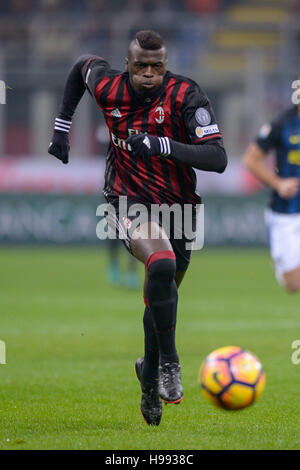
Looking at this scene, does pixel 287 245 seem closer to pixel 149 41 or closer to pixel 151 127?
pixel 151 127

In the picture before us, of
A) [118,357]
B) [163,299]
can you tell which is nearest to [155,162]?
[163,299]

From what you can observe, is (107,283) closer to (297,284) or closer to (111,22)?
(297,284)

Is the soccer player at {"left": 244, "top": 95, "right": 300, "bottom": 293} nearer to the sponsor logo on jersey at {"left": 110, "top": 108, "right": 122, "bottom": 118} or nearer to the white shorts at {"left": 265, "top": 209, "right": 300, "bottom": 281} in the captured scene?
the white shorts at {"left": 265, "top": 209, "right": 300, "bottom": 281}

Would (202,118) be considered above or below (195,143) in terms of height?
above

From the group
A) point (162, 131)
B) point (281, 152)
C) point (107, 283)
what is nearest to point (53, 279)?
point (107, 283)

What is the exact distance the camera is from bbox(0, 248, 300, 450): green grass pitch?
15.8 ft

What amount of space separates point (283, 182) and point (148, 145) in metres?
3.91

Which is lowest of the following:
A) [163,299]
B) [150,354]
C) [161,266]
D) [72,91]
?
[150,354]

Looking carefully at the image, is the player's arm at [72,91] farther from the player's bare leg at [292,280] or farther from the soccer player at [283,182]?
the player's bare leg at [292,280]

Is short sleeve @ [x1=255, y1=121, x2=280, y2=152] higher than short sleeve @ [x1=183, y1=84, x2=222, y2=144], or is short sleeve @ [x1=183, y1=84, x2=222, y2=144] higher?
short sleeve @ [x1=183, y1=84, x2=222, y2=144]

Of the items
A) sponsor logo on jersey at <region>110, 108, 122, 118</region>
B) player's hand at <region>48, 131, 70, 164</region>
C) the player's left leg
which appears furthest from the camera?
player's hand at <region>48, 131, 70, 164</region>

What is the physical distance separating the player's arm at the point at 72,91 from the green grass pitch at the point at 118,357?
1.67 meters

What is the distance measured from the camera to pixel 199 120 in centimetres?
513

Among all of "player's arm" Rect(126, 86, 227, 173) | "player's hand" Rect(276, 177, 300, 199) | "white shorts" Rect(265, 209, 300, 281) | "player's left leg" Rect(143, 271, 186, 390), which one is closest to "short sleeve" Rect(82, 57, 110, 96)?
"player's arm" Rect(126, 86, 227, 173)
